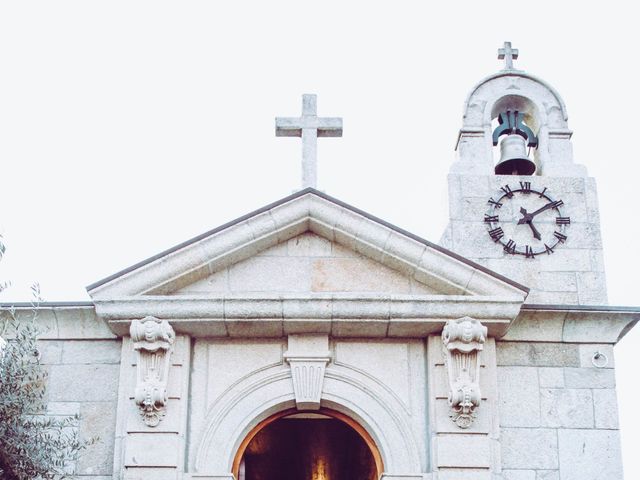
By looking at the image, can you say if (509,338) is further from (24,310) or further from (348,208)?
(24,310)

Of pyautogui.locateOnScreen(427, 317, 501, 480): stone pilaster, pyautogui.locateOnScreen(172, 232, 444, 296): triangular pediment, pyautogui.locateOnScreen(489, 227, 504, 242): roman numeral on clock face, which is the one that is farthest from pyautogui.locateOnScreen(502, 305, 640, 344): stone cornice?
pyautogui.locateOnScreen(489, 227, 504, 242): roman numeral on clock face

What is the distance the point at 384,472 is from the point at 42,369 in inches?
129

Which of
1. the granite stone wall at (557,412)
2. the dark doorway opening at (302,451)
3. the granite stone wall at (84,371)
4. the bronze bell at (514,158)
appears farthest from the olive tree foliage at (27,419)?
the bronze bell at (514,158)

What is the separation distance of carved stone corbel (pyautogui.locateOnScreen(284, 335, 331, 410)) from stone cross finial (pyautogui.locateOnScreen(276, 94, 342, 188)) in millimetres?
1743

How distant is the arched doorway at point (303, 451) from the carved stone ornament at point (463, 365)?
442 centimetres

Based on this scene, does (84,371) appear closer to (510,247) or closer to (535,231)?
(510,247)

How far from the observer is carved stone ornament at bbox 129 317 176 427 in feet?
31.8

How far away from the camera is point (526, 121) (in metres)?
12.9

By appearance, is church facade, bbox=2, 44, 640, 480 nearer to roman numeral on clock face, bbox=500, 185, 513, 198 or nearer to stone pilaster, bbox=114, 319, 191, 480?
stone pilaster, bbox=114, 319, 191, 480

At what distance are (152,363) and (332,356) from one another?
1634mm

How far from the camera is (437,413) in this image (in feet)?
32.1

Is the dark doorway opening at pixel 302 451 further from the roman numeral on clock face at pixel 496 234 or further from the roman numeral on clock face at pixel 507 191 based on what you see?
the roman numeral on clock face at pixel 507 191

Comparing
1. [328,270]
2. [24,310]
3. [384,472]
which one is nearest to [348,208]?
[328,270]

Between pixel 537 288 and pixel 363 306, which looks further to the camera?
pixel 537 288
